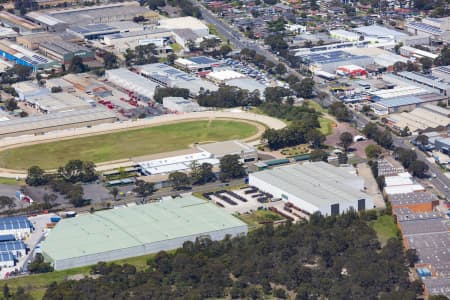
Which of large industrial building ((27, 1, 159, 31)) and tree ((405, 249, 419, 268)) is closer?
tree ((405, 249, 419, 268))

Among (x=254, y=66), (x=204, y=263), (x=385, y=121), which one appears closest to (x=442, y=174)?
(x=385, y=121)

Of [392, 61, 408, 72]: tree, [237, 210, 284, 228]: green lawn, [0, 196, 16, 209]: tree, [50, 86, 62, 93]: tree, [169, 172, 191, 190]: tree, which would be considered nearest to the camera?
[237, 210, 284, 228]: green lawn

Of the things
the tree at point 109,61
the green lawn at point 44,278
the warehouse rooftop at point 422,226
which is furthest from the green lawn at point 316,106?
the green lawn at point 44,278

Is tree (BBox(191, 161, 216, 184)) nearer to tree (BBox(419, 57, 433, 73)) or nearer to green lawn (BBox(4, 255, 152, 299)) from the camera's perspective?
green lawn (BBox(4, 255, 152, 299))

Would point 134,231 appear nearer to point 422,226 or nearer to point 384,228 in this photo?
point 384,228

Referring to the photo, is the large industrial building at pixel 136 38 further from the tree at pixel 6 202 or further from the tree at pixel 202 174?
the tree at pixel 6 202

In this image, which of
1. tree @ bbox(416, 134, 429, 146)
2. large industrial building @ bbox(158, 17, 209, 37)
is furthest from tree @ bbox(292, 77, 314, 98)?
large industrial building @ bbox(158, 17, 209, 37)

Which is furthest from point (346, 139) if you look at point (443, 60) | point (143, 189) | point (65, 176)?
point (443, 60)

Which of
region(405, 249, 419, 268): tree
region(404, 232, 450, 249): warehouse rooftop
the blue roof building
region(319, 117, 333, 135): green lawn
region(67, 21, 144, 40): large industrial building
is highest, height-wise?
region(405, 249, 419, 268): tree
